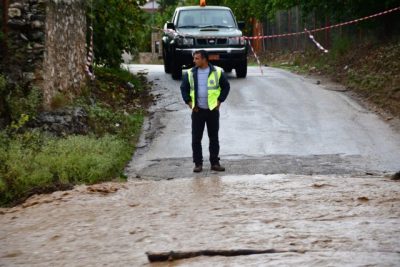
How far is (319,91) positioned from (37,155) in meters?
8.59

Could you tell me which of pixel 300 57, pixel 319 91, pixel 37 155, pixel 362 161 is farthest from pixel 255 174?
pixel 300 57

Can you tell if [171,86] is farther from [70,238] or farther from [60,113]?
[70,238]

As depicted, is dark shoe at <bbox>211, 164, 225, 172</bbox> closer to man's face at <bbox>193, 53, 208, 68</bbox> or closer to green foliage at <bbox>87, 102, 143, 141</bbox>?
man's face at <bbox>193, 53, 208, 68</bbox>

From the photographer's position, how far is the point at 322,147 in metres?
11.6

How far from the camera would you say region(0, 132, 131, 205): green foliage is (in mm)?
9133

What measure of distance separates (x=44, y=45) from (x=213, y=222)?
6958 mm

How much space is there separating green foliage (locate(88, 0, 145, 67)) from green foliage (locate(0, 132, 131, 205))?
5204mm

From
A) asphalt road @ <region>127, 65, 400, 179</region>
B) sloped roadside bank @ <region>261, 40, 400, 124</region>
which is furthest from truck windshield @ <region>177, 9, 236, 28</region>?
sloped roadside bank @ <region>261, 40, 400, 124</region>

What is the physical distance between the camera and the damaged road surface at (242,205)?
19.3ft

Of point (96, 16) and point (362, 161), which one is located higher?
point (96, 16)

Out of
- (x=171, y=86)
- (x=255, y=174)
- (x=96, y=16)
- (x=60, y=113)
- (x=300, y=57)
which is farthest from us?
(x=300, y=57)

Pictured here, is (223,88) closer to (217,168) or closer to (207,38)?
(217,168)

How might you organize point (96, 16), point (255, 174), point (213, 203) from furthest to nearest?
point (96, 16), point (255, 174), point (213, 203)

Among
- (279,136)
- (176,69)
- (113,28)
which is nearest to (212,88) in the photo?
(279,136)
